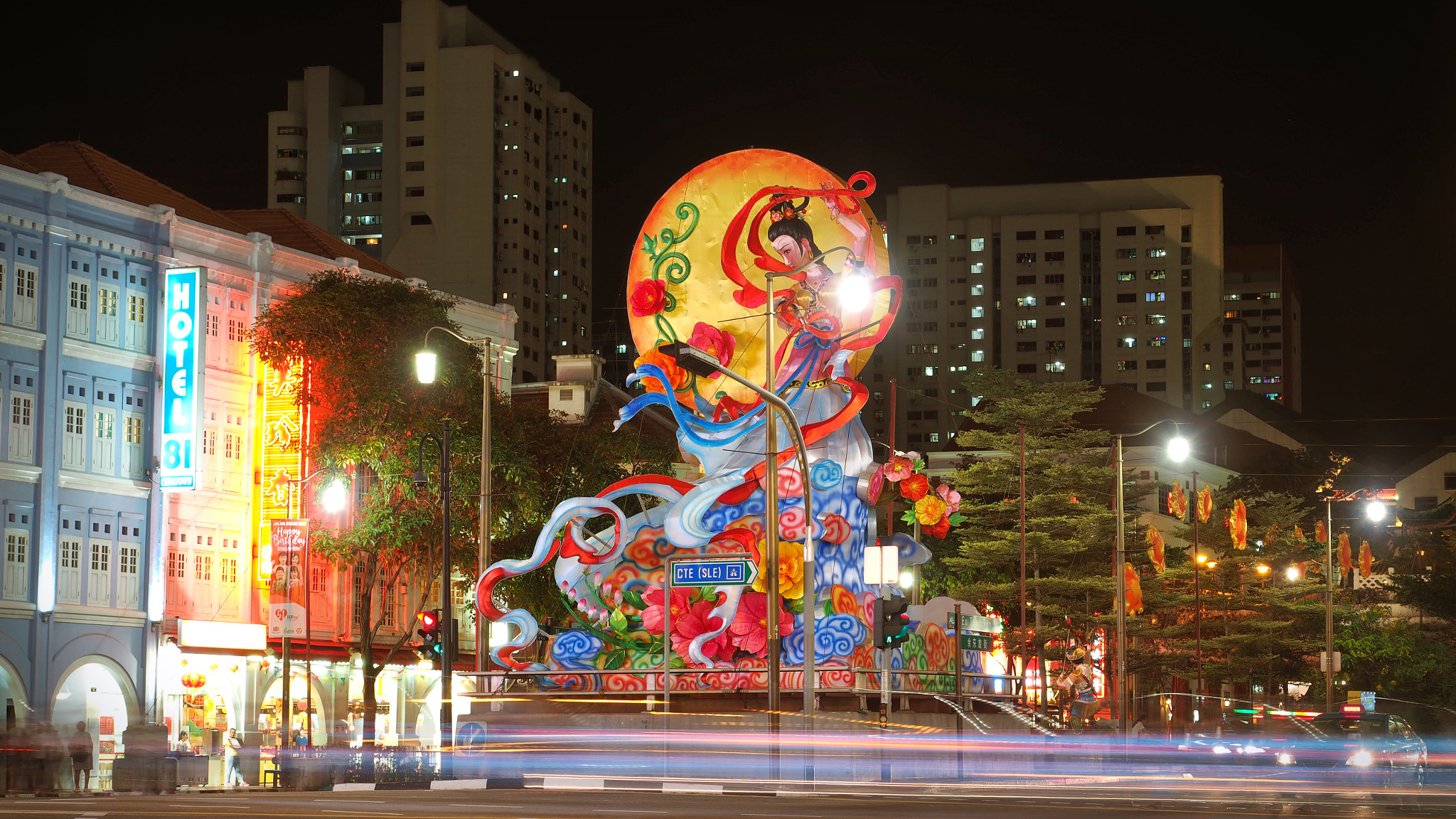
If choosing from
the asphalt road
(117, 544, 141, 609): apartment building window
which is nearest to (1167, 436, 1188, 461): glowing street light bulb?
the asphalt road

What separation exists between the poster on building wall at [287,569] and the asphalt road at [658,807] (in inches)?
401

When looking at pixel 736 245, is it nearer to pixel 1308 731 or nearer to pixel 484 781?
pixel 484 781

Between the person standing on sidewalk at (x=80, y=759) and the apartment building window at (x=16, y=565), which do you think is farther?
the apartment building window at (x=16, y=565)

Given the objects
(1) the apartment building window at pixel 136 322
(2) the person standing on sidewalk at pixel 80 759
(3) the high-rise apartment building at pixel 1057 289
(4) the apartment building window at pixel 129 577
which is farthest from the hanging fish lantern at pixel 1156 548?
(3) the high-rise apartment building at pixel 1057 289

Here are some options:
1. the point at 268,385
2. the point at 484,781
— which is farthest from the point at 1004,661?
the point at 484,781

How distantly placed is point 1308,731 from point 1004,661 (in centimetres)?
2505

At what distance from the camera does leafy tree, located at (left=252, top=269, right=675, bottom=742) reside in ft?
161

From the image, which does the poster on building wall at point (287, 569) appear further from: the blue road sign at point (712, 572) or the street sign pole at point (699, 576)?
the blue road sign at point (712, 572)

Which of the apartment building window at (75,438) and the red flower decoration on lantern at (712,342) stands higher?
the red flower decoration on lantern at (712,342)

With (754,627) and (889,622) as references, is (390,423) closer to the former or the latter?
(754,627)

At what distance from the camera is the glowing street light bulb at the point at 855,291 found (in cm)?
3056

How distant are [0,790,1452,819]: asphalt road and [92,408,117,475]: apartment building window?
68.9 feet

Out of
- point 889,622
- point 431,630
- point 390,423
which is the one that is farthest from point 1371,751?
point 390,423

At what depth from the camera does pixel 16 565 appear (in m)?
46.2
